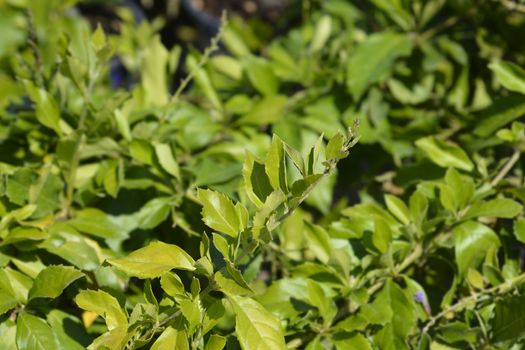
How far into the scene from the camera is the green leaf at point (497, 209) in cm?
108

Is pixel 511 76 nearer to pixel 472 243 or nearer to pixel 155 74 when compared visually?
pixel 472 243

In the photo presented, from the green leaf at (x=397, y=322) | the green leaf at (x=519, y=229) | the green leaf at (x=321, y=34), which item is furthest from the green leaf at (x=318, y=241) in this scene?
the green leaf at (x=321, y=34)

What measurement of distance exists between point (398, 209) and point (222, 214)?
0.43 m

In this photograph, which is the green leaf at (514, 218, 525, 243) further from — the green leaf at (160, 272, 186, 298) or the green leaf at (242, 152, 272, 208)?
the green leaf at (160, 272, 186, 298)

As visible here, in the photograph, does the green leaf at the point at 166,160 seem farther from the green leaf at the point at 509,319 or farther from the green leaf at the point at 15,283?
the green leaf at the point at 509,319

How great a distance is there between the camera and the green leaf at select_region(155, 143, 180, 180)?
112 cm

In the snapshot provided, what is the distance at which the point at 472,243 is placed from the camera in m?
1.12

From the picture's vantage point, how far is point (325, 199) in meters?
1.48

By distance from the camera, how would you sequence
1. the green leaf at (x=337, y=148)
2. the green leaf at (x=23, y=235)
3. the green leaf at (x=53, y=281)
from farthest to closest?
the green leaf at (x=23, y=235) → the green leaf at (x=53, y=281) → the green leaf at (x=337, y=148)

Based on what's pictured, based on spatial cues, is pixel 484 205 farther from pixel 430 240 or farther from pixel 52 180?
pixel 52 180

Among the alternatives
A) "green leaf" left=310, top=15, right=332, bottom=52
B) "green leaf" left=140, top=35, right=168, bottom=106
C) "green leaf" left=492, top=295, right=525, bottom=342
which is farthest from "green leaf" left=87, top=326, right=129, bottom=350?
"green leaf" left=310, top=15, right=332, bottom=52

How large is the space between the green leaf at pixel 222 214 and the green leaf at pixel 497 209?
47cm

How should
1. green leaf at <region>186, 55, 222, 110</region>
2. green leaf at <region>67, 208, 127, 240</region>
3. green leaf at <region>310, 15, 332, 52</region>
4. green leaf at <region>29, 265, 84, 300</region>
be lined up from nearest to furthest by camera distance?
green leaf at <region>29, 265, 84, 300</region>, green leaf at <region>67, 208, 127, 240</region>, green leaf at <region>186, 55, 222, 110</region>, green leaf at <region>310, 15, 332, 52</region>


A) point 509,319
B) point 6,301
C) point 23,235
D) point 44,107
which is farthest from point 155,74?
point 509,319
